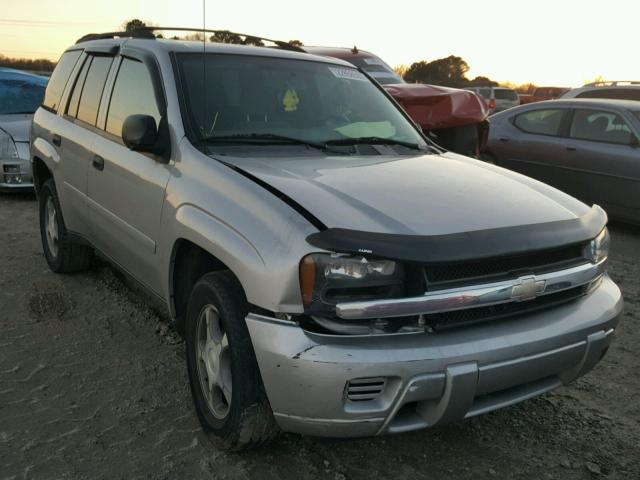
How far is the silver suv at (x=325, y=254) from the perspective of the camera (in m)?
2.19

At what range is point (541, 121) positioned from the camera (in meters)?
8.05

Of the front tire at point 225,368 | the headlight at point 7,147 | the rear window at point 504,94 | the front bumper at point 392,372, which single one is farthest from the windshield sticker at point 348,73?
the rear window at point 504,94

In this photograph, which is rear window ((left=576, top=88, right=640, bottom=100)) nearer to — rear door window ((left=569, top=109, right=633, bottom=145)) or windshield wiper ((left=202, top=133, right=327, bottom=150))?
rear door window ((left=569, top=109, right=633, bottom=145))

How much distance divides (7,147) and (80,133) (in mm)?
4406

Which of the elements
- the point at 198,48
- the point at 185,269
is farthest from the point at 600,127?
the point at 185,269

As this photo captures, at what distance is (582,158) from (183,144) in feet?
18.6

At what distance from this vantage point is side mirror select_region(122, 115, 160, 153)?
2961 millimetres

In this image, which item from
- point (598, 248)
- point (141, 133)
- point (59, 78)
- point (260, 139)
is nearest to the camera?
point (598, 248)

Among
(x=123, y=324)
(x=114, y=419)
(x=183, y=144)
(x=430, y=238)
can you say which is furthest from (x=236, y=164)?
(x=123, y=324)

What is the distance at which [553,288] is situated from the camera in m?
2.50

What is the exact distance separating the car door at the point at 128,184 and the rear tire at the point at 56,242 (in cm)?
83

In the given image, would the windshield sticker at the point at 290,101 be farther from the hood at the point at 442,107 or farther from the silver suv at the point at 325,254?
the hood at the point at 442,107

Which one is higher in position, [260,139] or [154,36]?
[154,36]

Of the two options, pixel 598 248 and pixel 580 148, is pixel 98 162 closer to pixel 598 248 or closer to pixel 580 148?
pixel 598 248
